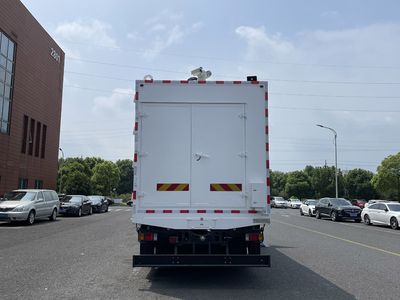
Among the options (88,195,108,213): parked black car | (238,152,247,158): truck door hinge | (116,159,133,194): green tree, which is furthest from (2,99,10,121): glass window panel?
(116,159,133,194): green tree

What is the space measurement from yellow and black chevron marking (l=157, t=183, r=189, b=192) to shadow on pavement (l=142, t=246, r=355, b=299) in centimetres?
167

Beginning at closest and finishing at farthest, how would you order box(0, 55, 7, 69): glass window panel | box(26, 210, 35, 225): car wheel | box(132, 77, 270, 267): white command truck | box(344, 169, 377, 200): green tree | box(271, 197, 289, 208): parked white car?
box(132, 77, 270, 267): white command truck < box(26, 210, 35, 225): car wheel < box(0, 55, 7, 69): glass window panel < box(271, 197, 289, 208): parked white car < box(344, 169, 377, 200): green tree

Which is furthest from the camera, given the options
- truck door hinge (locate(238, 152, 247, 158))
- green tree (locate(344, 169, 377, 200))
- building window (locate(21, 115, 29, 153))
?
green tree (locate(344, 169, 377, 200))

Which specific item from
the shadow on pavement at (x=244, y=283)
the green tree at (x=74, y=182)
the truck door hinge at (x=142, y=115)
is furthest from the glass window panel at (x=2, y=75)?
the green tree at (x=74, y=182)

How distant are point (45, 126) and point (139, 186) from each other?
37.9 metres

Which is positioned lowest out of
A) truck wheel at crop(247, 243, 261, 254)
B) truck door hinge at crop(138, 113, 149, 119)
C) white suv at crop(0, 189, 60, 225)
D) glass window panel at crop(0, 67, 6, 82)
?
truck wheel at crop(247, 243, 261, 254)

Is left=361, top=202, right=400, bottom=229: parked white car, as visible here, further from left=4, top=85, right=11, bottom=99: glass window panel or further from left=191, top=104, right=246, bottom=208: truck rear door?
left=4, top=85, right=11, bottom=99: glass window panel

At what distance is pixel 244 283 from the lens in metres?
7.85

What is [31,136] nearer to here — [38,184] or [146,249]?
[38,184]

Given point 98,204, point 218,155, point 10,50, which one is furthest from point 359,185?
point 218,155

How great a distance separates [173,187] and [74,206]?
21.8 m

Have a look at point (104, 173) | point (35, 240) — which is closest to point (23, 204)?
point (35, 240)

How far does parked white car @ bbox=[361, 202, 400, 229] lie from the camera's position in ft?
75.2

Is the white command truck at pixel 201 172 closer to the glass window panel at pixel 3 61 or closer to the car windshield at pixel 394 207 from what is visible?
the car windshield at pixel 394 207
